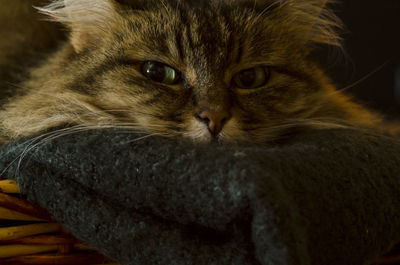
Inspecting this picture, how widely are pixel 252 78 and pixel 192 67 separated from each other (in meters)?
0.21

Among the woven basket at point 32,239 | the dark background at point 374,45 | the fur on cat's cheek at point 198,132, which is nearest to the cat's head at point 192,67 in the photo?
the fur on cat's cheek at point 198,132

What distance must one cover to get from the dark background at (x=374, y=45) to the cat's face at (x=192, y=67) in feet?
4.43

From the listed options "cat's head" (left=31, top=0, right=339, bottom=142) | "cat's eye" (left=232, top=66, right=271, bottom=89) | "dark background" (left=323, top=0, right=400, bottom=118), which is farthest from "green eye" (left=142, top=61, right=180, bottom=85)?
"dark background" (left=323, top=0, right=400, bottom=118)

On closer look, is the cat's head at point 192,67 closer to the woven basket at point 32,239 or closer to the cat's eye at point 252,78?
the cat's eye at point 252,78

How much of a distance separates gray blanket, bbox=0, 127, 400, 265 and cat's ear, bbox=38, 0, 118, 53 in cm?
46

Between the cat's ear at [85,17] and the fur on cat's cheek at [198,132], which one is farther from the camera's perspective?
the cat's ear at [85,17]

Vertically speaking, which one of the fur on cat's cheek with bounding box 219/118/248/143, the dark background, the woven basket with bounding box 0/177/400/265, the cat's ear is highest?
the dark background

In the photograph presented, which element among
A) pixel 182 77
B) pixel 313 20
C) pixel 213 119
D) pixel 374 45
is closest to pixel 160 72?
pixel 182 77

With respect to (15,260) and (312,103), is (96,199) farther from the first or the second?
(312,103)

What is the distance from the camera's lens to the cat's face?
1081 millimetres

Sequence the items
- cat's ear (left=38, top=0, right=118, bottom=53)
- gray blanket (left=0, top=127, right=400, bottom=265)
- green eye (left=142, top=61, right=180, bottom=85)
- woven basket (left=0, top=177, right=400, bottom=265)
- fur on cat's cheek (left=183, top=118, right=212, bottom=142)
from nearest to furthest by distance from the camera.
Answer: gray blanket (left=0, top=127, right=400, bottom=265) → woven basket (left=0, top=177, right=400, bottom=265) → fur on cat's cheek (left=183, top=118, right=212, bottom=142) → green eye (left=142, top=61, right=180, bottom=85) → cat's ear (left=38, top=0, right=118, bottom=53)

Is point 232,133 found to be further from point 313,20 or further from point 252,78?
point 313,20

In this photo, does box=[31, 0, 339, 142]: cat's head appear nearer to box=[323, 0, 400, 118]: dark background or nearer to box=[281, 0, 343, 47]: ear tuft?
box=[281, 0, 343, 47]: ear tuft

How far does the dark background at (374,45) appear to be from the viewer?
2.58 meters
